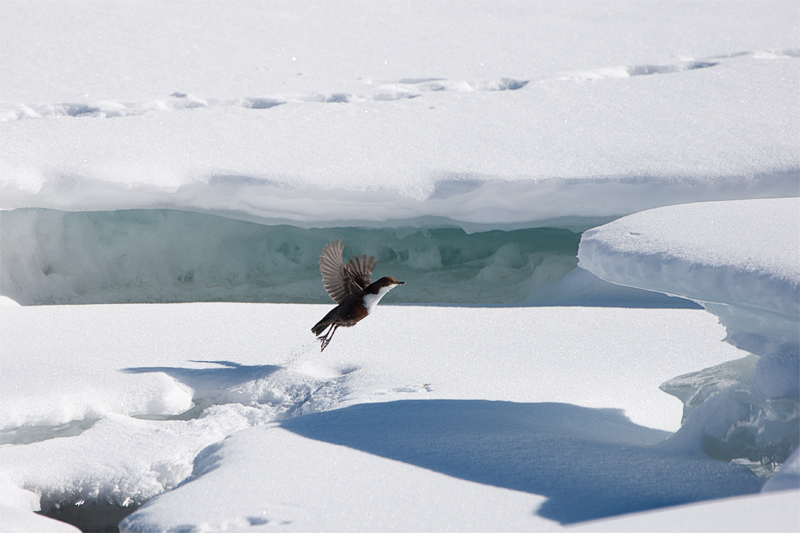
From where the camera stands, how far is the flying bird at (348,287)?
2.03 m

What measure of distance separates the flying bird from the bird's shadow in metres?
0.27

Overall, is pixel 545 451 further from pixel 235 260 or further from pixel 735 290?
pixel 235 260

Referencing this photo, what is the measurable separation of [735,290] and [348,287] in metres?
1.12

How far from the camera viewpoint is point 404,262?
4047 mm

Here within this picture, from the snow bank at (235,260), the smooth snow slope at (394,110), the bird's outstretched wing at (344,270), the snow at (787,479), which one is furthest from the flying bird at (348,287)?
the snow bank at (235,260)

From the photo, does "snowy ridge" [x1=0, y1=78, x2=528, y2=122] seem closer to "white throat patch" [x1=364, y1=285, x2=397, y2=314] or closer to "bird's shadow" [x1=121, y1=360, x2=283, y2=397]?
"bird's shadow" [x1=121, y1=360, x2=283, y2=397]

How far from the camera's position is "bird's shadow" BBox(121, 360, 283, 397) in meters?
2.16

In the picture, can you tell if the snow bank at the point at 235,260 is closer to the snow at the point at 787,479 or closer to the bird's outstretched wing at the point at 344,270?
the bird's outstretched wing at the point at 344,270

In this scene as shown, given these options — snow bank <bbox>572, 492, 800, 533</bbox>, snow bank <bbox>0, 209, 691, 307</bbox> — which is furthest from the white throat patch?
snow bank <bbox>0, 209, 691, 307</bbox>

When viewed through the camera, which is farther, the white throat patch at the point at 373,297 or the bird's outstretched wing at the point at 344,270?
the bird's outstretched wing at the point at 344,270

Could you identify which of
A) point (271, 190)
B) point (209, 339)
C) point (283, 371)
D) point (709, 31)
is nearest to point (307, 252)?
point (271, 190)

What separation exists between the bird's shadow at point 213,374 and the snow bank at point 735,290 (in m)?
1.11

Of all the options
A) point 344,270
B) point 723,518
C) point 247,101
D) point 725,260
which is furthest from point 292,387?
point 247,101

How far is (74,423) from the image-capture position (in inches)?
77.1
